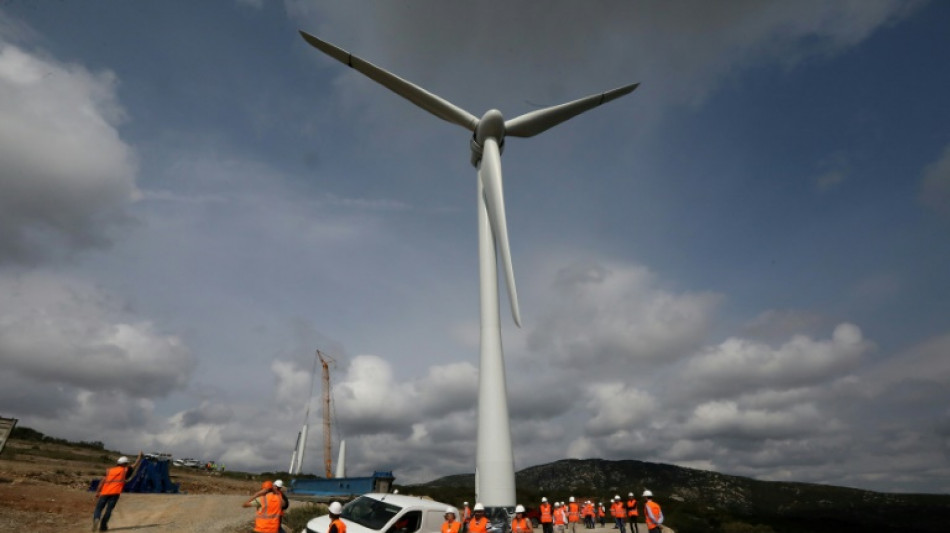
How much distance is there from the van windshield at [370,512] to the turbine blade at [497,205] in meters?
8.39

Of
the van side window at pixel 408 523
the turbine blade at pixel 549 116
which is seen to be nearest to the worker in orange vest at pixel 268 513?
the van side window at pixel 408 523

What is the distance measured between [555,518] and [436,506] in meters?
17.8

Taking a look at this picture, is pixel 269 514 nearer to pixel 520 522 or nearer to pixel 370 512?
pixel 370 512

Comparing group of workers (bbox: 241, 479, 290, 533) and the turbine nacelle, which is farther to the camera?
the turbine nacelle

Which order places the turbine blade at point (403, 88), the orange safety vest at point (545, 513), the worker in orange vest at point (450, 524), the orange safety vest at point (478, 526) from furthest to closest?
1. the turbine blade at point (403, 88)
2. the orange safety vest at point (545, 513)
3. the orange safety vest at point (478, 526)
4. the worker in orange vest at point (450, 524)

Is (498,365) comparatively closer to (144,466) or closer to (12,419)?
(12,419)

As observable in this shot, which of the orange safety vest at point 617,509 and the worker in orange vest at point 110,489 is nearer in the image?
the worker in orange vest at point 110,489

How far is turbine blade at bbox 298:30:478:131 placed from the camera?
2483 centimetres

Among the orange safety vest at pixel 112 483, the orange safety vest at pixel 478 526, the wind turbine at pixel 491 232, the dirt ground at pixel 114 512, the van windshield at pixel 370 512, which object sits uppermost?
the wind turbine at pixel 491 232

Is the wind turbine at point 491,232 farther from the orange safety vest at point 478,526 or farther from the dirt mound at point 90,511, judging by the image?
the dirt mound at point 90,511

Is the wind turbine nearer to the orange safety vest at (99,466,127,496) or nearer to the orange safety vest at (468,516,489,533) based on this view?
the orange safety vest at (468,516,489,533)

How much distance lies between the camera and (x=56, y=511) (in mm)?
Result: 18766

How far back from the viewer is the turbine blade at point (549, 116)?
27225 millimetres

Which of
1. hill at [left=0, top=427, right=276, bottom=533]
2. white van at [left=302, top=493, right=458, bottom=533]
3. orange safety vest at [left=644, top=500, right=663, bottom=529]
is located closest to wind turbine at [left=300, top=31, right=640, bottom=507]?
orange safety vest at [left=644, top=500, right=663, bottom=529]
